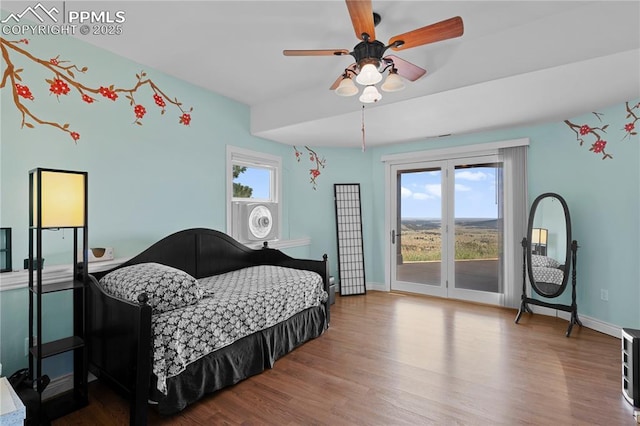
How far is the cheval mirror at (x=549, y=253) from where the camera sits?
3293mm

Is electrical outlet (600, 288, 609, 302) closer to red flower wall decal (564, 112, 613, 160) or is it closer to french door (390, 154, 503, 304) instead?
french door (390, 154, 503, 304)

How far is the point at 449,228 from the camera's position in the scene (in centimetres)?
437

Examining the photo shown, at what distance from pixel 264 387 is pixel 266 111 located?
2946mm

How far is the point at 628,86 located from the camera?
253cm

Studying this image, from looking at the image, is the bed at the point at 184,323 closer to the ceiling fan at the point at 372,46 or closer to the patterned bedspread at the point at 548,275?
the ceiling fan at the point at 372,46

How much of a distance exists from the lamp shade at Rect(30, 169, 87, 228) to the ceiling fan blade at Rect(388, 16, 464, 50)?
216 centimetres

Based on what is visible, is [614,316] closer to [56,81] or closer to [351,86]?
[351,86]

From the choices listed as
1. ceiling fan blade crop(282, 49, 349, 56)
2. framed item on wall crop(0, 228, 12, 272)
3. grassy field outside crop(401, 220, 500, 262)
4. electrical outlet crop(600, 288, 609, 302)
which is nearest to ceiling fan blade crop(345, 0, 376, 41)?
ceiling fan blade crop(282, 49, 349, 56)

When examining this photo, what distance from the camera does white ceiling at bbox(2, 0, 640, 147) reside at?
6.73 ft

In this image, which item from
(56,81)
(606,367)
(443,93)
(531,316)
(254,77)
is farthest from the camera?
(531,316)

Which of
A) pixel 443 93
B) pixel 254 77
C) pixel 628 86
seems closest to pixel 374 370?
pixel 443 93

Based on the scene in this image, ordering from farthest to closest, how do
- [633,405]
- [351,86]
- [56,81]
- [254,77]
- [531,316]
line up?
[531,316] < [254,77] < [56,81] < [351,86] < [633,405]

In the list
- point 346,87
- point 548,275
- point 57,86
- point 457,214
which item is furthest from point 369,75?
→ point 548,275

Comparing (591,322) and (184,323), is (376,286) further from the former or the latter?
(184,323)
